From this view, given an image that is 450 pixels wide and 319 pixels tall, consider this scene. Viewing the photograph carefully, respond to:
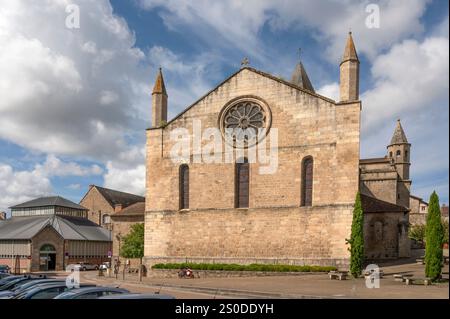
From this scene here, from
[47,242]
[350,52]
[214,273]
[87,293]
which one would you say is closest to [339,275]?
[214,273]

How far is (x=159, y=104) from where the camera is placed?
37.8 m

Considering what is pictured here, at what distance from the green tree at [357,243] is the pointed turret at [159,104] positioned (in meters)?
17.6

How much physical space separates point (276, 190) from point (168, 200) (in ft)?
30.4

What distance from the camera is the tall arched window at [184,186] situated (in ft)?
120

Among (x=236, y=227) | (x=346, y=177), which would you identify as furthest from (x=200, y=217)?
(x=346, y=177)

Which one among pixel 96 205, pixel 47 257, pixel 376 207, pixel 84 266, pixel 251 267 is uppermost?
pixel 376 207

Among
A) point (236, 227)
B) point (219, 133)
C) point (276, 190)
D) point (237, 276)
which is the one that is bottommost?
point (237, 276)

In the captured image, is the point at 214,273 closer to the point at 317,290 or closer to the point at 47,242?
the point at 317,290

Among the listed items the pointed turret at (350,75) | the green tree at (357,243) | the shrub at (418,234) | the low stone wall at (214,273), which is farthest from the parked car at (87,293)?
the shrub at (418,234)

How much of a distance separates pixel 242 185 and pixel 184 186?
16.6 ft

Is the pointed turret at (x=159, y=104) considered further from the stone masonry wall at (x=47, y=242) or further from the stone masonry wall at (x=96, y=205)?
the stone masonry wall at (x=96, y=205)

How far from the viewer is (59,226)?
188 feet
